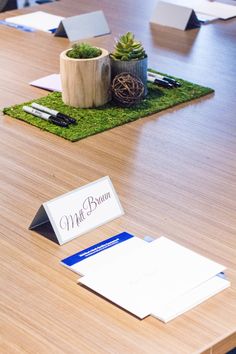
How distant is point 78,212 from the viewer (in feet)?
4.07

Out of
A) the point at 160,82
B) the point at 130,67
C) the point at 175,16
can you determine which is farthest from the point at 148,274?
the point at 175,16

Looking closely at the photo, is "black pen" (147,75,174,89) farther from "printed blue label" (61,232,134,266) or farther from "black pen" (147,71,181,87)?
"printed blue label" (61,232,134,266)

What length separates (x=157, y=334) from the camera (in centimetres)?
102

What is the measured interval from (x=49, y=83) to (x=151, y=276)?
0.90m

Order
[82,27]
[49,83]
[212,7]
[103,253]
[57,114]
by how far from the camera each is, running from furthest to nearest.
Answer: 1. [212,7]
2. [82,27]
3. [49,83]
4. [57,114]
5. [103,253]

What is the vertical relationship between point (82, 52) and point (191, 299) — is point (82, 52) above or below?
above

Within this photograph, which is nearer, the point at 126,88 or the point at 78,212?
the point at 78,212

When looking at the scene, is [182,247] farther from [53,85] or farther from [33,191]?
[53,85]

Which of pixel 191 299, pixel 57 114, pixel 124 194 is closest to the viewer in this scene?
pixel 191 299

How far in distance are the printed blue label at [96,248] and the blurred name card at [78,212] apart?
0.15ft

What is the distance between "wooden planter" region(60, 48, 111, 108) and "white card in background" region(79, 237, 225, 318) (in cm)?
62

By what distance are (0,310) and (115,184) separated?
446 millimetres

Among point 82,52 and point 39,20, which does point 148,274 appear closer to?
point 82,52

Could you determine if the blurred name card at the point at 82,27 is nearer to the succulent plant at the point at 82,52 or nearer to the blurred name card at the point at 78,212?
the succulent plant at the point at 82,52
